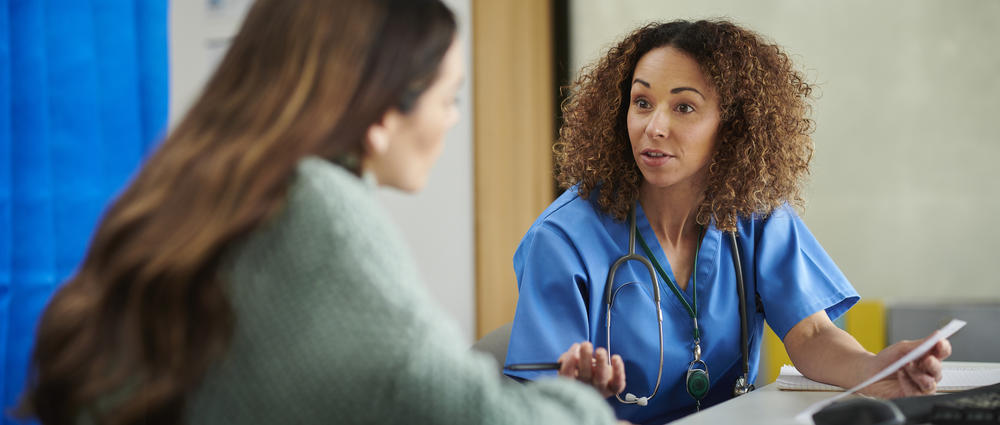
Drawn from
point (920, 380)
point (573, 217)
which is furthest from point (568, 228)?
point (920, 380)

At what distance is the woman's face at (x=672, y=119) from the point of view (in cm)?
145

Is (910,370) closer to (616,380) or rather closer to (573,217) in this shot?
(616,380)

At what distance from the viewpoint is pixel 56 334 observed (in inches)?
24.7

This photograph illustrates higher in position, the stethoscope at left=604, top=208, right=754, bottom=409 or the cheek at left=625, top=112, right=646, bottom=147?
the cheek at left=625, top=112, right=646, bottom=147

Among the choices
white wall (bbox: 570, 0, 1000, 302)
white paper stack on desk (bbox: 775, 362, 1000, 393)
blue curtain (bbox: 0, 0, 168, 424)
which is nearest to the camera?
white paper stack on desk (bbox: 775, 362, 1000, 393)

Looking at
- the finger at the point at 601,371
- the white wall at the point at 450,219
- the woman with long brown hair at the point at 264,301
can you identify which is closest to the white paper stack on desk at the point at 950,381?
the finger at the point at 601,371

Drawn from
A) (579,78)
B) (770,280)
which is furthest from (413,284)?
(579,78)

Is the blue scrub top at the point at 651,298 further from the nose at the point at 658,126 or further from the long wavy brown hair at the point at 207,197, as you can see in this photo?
the long wavy brown hair at the point at 207,197

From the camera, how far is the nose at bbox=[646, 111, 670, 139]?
1436 mm

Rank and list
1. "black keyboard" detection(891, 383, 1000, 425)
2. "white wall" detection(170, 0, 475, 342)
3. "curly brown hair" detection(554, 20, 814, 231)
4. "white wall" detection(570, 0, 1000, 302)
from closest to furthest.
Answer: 1. "black keyboard" detection(891, 383, 1000, 425)
2. "curly brown hair" detection(554, 20, 814, 231)
3. "white wall" detection(570, 0, 1000, 302)
4. "white wall" detection(170, 0, 475, 342)

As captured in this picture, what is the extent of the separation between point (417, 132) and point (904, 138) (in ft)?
7.86

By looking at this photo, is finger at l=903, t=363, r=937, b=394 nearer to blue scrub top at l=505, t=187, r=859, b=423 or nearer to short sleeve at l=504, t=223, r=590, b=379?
blue scrub top at l=505, t=187, r=859, b=423

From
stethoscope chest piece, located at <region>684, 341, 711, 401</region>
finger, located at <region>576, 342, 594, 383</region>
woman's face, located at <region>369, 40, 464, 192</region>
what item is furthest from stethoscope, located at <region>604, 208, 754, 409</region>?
woman's face, located at <region>369, 40, 464, 192</region>

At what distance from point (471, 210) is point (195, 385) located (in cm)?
233
